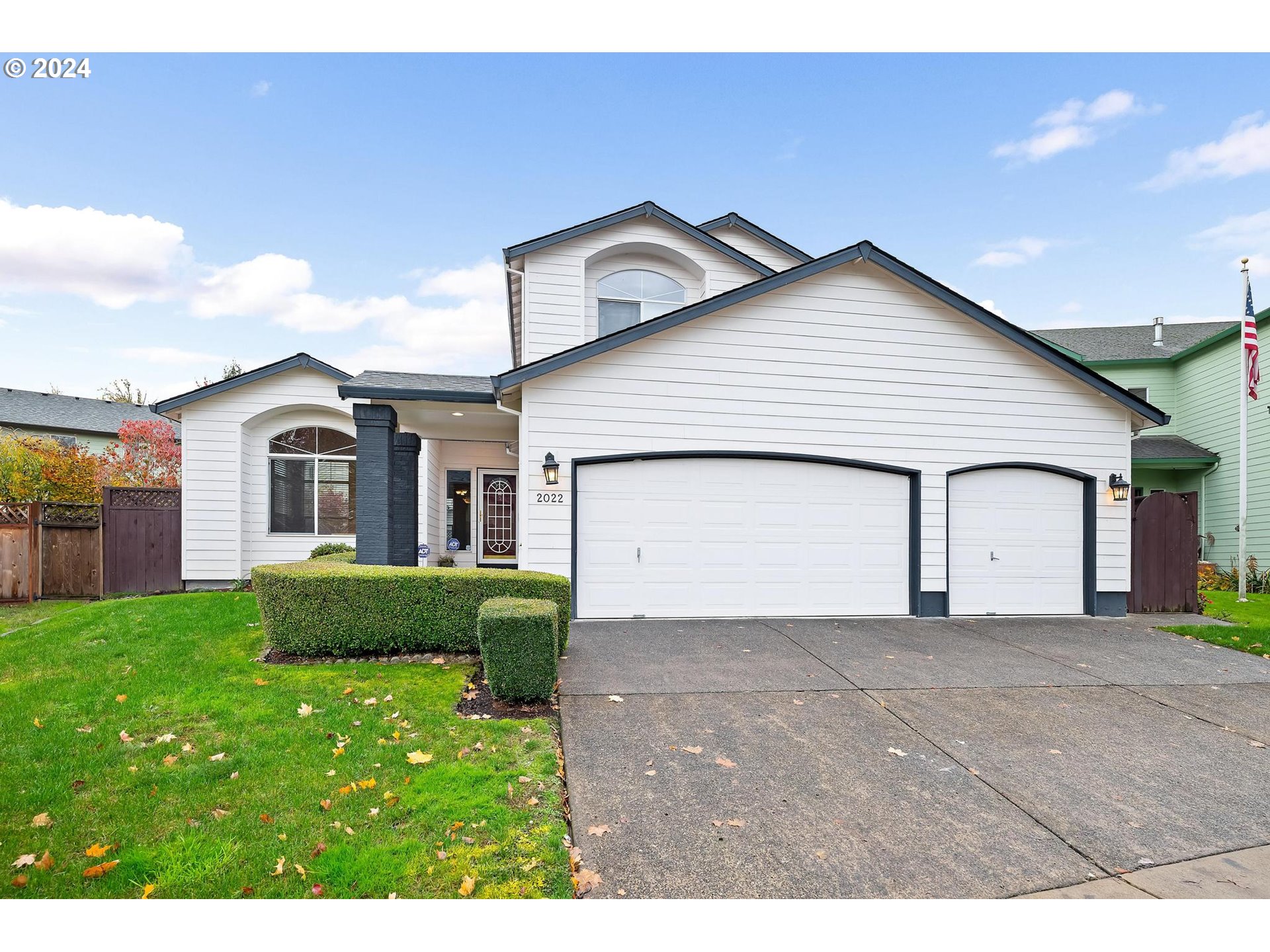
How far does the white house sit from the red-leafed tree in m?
14.9

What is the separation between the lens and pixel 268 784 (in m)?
3.32

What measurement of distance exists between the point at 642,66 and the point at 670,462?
5034 millimetres

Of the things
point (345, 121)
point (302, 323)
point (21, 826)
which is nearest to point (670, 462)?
point (21, 826)

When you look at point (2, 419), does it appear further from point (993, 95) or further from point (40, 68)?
point (993, 95)

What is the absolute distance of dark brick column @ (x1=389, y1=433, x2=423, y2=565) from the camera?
922 centimetres

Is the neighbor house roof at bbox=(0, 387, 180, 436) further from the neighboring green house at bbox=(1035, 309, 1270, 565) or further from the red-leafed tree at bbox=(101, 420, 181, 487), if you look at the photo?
the neighboring green house at bbox=(1035, 309, 1270, 565)

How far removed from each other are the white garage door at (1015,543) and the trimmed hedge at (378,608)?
21.0ft

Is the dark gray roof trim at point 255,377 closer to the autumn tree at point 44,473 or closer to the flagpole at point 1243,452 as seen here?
the autumn tree at point 44,473

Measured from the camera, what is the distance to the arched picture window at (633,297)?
37.2ft

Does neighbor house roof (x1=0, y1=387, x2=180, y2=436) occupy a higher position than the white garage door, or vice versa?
neighbor house roof (x1=0, y1=387, x2=180, y2=436)

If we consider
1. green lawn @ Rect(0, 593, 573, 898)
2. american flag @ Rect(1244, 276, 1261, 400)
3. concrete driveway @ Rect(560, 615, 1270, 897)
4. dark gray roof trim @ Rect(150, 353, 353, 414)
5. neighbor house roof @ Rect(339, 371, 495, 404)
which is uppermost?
american flag @ Rect(1244, 276, 1261, 400)

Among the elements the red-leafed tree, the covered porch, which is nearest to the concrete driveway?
the covered porch

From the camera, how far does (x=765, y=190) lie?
15.2m

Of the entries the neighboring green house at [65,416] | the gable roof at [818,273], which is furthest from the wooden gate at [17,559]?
the neighboring green house at [65,416]
